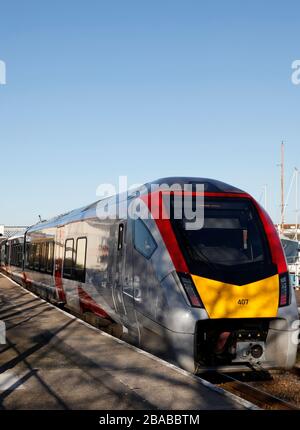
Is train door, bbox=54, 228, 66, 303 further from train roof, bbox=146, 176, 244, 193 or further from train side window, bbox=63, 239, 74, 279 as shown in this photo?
train roof, bbox=146, 176, 244, 193

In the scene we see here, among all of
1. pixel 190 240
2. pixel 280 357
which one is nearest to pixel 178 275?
pixel 190 240

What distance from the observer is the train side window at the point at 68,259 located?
14.1 m

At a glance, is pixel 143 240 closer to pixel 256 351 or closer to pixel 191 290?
pixel 191 290

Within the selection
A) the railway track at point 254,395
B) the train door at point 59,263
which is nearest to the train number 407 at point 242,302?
the railway track at point 254,395

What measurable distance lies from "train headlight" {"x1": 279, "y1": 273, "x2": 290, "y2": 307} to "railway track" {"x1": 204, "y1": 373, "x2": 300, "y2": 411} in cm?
136

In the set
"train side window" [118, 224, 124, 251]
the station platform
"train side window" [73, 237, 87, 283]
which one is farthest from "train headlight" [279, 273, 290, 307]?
"train side window" [73, 237, 87, 283]

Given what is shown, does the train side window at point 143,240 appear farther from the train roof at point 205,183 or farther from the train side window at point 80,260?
the train side window at point 80,260

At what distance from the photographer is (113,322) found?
34.5 ft

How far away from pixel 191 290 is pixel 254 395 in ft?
5.47

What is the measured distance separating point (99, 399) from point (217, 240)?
3.44m

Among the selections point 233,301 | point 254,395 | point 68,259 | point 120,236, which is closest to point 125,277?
point 120,236

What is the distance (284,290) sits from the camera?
26.5 ft

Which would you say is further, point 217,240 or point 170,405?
point 217,240
